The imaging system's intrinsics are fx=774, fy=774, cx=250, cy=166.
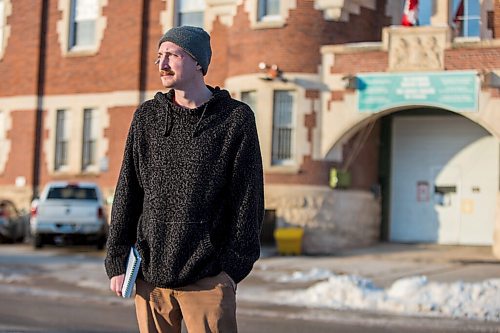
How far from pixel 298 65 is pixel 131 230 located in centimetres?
1607

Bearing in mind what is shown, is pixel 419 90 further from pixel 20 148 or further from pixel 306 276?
pixel 20 148

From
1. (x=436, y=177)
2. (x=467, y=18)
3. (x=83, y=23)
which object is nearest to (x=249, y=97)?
(x=436, y=177)

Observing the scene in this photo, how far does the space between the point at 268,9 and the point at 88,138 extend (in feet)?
24.6

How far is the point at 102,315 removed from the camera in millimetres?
9680

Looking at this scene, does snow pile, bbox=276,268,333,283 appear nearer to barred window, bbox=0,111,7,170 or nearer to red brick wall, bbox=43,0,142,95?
red brick wall, bbox=43,0,142,95

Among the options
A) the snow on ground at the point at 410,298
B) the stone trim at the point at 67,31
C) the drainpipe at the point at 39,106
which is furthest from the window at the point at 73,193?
the snow on ground at the point at 410,298

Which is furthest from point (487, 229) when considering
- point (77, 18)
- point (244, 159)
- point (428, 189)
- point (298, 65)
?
point (244, 159)

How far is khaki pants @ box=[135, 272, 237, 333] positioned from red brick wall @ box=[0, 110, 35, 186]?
21.9 m

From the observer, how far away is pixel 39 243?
19219 millimetres

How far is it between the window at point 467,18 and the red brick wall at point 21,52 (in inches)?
507

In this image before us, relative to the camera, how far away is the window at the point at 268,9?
19.7 m

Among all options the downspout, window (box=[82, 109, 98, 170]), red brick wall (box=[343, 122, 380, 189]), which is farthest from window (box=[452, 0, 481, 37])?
window (box=[82, 109, 98, 170])

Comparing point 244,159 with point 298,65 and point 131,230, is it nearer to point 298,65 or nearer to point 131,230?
point 131,230

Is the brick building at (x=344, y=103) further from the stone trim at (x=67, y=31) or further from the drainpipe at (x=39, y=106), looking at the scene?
the drainpipe at (x=39, y=106)
